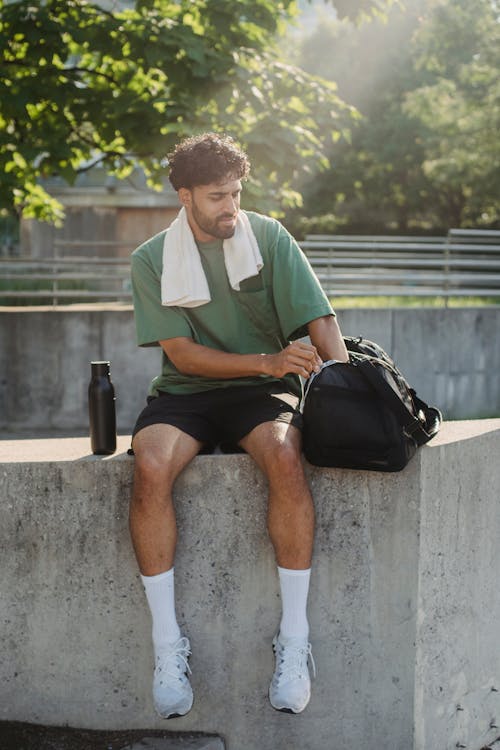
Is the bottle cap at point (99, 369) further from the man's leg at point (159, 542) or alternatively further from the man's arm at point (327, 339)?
the man's arm at point (327, 339)

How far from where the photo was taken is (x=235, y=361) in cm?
357

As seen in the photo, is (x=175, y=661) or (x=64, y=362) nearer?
(x=175, y=661)

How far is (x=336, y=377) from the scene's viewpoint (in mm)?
3389

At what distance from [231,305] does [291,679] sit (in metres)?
1.33

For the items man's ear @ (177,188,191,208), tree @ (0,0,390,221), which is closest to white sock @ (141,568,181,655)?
man's ear @ (177,188,191,208)

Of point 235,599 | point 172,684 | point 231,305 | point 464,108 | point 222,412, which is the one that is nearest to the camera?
point 172,684

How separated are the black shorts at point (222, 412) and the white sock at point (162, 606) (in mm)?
491

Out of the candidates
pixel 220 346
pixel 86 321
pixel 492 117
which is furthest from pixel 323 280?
pixel 492 117

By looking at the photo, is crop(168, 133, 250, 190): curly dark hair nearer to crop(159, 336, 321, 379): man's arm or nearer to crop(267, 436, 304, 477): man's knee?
crop(159, 336, 321, 379): man's arm

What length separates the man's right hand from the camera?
3402mm

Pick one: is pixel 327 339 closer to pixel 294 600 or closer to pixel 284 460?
pixel 284 460

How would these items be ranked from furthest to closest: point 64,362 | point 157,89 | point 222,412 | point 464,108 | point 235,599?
point 464,108, point 64,362, point 157,89, point 222,412, point 235,599

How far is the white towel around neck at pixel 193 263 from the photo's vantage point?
12.0 feet

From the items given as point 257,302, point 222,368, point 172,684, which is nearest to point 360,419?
point 222,368
